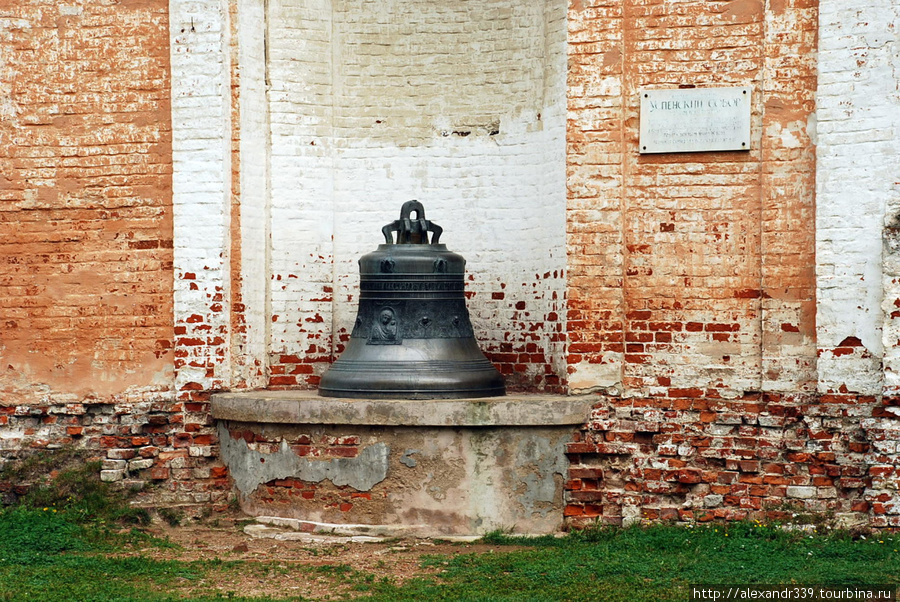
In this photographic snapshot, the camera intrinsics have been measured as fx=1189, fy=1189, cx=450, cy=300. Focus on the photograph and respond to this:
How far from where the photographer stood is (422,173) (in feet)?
29.7

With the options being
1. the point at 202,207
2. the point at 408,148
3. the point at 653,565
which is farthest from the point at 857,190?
the point at 202,207

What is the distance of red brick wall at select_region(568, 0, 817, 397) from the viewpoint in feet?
24.8

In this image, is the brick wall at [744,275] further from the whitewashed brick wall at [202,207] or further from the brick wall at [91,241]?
the brick wall at [91,241]

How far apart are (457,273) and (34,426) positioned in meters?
3.23

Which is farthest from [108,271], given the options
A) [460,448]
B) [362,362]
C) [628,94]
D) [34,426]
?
[628,94]

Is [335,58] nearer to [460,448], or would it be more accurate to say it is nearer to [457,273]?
[457,273]

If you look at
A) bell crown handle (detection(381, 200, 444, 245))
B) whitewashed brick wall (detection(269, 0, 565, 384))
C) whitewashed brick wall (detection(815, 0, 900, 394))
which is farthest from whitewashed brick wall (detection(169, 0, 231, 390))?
whitewashed brick wall (detection(815, 0, 900, 394))

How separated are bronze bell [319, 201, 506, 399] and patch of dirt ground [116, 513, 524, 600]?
102 centimetres

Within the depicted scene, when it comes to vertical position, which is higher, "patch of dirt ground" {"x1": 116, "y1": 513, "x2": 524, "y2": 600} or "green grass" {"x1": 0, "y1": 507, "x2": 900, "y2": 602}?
"green grass" {"x1": 0, "y1": 507, "x2": 900, "y2": 602}

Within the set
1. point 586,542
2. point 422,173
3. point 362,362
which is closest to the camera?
point 586,542

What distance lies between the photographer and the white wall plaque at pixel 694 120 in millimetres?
7680

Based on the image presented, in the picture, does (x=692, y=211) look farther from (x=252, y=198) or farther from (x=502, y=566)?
(x=252, y=198)

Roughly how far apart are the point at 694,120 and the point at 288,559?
149 inches

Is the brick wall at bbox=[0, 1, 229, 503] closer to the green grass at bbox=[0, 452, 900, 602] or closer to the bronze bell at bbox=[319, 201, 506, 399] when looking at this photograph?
the green grass at bbox=[0, 452, 900, 602]
